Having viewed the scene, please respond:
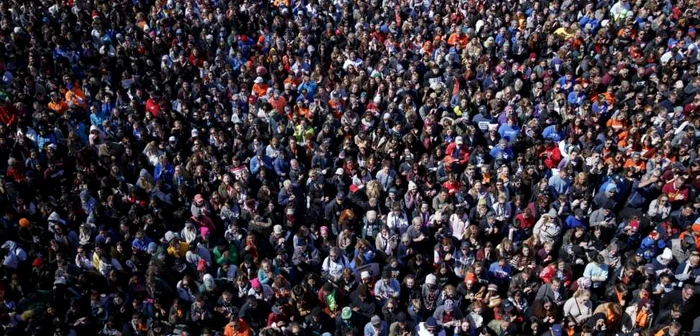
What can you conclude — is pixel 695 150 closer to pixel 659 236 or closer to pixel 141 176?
pixel 659 236

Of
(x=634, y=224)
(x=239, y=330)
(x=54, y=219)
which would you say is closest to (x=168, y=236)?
(x=54, y=219)

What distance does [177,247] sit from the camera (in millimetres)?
10586

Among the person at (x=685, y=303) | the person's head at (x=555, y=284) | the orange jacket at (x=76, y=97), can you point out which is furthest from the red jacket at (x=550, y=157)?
the orange jacket at (x=76, y=97)

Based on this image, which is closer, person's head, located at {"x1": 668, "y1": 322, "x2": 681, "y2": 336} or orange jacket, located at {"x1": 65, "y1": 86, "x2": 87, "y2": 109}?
person's head, located at {"x1": 668, "y1": 322, "x2": 681, "y2": 336}

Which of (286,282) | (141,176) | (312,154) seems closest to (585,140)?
(312,154)

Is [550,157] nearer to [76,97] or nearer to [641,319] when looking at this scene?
[641,319]

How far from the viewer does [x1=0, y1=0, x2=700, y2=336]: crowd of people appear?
9609 mm

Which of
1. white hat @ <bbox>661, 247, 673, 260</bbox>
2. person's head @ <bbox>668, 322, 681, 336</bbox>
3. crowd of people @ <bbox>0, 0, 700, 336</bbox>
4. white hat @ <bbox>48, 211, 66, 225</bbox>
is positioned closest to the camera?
person's head @ <bbox>668, 322, 681, 336</bbox>

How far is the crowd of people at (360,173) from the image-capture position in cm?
961

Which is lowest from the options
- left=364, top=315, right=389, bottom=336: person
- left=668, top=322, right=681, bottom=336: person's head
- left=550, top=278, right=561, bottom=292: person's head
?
left=668, top=322, right=681, bottom=336: person's head

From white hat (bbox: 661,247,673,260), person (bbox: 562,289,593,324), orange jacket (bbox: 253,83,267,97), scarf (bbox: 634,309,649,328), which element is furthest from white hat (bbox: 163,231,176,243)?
white hat (bbox: 661,247,673,260)

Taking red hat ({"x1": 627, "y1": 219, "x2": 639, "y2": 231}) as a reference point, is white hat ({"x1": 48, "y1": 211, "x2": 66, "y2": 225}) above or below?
above

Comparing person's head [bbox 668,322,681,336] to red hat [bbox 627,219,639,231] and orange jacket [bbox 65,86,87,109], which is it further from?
orange jacket [bbox 65,86,87,109]

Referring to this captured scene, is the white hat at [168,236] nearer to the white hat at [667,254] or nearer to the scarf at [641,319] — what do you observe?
the scarf at [641,319]
